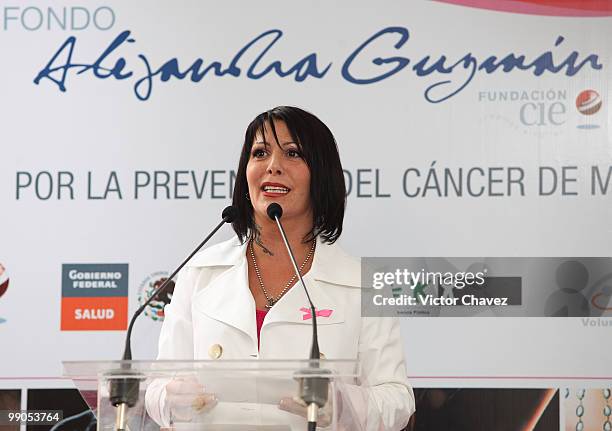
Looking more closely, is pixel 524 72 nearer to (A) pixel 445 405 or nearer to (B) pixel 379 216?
(B) pixel 379 216

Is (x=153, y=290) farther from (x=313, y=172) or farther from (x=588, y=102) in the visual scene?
(x=588, y=102)

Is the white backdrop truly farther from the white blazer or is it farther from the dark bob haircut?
the white blazer

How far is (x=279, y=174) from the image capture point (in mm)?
2648

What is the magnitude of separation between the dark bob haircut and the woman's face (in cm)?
2

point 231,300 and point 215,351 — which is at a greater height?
point 231,300

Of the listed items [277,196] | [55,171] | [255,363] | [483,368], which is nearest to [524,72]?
[483,368]

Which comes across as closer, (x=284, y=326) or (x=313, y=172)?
(x=284, y=326)

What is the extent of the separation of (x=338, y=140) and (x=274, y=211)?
117 cm

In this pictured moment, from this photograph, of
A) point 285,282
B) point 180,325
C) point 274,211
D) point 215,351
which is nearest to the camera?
point 215,351

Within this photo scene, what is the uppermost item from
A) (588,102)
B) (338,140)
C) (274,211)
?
(588,102)

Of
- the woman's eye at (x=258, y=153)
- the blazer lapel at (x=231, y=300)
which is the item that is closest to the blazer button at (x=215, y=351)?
the blazer lapel at (x=231, y=300)

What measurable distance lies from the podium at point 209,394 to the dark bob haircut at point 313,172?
88cm

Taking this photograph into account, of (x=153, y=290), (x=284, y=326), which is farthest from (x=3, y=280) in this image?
(x=284, y=326)

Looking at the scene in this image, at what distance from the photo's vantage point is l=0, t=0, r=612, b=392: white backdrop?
3.50 meters
